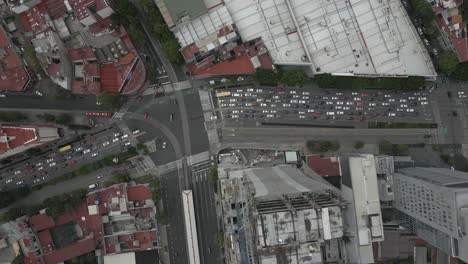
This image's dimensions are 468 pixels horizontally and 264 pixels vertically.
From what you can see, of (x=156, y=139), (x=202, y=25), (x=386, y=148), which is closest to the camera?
(x=202, y=25)

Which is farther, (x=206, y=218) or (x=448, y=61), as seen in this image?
(x=206, y=218)

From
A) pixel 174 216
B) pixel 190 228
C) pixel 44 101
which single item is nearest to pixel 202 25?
pixel 44 101

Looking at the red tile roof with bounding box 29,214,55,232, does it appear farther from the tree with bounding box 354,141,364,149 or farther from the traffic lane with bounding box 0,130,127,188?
the tree with bounding box 354,141,364,149

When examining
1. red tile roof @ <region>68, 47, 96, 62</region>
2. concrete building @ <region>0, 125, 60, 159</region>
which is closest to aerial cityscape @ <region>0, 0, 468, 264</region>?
red tile roof @ <region>68, 47, 96, 62</region>

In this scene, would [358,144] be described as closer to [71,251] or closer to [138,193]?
[138,193]

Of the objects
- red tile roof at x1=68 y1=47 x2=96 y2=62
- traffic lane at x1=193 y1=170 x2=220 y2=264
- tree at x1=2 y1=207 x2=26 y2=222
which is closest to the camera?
tree at x1=2 y1=207 x2=26 y2=222

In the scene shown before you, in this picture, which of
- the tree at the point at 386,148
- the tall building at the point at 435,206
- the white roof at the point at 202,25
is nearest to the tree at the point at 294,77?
the white roof at the point at 202,25
